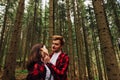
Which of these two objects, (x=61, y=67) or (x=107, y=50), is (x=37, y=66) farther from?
(x=107, y=50)

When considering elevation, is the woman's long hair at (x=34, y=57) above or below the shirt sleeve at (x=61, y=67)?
above

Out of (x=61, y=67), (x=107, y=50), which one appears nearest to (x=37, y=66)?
(x=61, y=67)

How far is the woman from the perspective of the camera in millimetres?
2627

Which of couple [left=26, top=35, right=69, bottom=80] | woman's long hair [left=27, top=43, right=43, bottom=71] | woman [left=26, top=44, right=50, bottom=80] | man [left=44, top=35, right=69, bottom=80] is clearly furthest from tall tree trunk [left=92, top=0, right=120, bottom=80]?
woman's long hair [left=27, top=43, right=43, bottom=71]

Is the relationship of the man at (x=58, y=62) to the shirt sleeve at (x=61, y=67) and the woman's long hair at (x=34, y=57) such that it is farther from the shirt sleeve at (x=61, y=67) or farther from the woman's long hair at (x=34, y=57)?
the woman's long hair at (x=34, y=57)

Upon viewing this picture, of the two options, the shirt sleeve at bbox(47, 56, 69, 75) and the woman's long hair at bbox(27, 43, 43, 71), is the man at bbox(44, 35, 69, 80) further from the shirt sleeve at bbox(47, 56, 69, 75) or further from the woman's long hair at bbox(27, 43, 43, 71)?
the woman's long hair at bbox(27, 43, 43, 71)

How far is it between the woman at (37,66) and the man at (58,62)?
80 millimetres

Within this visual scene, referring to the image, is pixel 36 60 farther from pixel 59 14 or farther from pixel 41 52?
pixel 59 14

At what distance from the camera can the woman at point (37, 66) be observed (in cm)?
263

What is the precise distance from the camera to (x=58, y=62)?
10.0ft

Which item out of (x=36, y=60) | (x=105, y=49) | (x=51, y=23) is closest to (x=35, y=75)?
(x=36, y=60)

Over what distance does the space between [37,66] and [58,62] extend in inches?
19.2

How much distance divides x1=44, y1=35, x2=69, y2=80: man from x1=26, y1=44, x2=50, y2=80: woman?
0.08 meters

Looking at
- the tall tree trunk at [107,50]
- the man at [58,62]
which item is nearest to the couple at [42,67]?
the man at [58,62]
